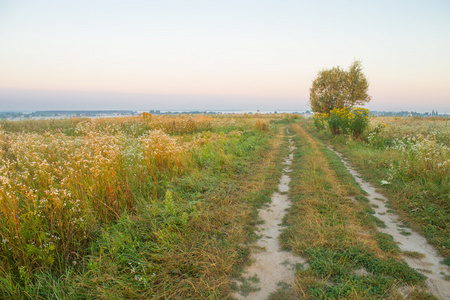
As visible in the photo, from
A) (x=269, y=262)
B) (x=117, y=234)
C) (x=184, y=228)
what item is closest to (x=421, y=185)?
(x=269, y=262)

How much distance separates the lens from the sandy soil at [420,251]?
2482mm

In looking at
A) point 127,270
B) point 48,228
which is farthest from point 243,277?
point 48,228

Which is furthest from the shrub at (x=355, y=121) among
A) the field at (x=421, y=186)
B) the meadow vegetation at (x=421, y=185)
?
the field at (x=421, y=186)

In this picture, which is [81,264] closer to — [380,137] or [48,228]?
[48,228]

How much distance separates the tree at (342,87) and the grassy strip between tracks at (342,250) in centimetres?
2670

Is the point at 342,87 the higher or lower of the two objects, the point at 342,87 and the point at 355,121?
the higher

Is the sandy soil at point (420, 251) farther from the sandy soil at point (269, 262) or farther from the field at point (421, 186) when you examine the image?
the sandy soil at point (269, 262)

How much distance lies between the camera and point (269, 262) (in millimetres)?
2957

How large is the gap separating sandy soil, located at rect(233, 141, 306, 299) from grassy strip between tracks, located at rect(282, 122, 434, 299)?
144mm

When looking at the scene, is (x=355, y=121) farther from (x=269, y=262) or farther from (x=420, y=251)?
(x=269, y=262)

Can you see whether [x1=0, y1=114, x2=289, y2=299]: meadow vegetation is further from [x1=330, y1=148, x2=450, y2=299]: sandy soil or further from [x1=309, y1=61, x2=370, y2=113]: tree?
[x1=309, y1=61, x2=370, y2=113]: tree

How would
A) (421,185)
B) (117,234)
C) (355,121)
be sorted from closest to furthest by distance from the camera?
(117,234), (421,185), (355,121)

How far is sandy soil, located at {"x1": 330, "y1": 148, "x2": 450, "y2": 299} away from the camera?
2.48m

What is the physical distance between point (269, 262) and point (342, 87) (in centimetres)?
3040
